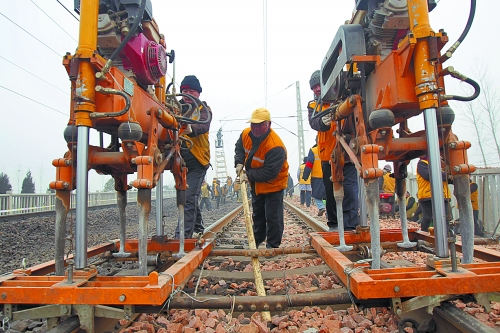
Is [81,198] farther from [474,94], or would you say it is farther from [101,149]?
[474,94]

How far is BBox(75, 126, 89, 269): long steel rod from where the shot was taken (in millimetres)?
2035

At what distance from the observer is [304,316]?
2.10m

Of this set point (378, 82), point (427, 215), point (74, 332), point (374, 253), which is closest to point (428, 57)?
point (378, 82)

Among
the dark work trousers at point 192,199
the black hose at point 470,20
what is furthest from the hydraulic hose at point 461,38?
Answer: the dark work trousers at point 192,199

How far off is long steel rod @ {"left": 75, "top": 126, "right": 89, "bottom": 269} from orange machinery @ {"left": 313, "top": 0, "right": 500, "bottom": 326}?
1527mm

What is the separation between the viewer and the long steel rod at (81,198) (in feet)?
6.68

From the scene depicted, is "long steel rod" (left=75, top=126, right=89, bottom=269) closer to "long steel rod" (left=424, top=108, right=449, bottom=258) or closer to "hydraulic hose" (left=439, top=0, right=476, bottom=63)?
"long steel rod" (left=424, top=108, right=449, bottom=258)

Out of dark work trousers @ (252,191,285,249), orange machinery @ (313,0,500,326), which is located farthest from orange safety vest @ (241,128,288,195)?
orange machinery @ (313,0,500,326)

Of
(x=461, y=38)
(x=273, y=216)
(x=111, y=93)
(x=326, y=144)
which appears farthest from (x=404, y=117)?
(x=111, y=93)

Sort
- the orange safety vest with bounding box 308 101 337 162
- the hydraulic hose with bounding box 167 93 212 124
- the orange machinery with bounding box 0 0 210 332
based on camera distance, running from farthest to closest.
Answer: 1. the orange safety vest with bounding box 308 101 337 162
2. the hydraulic hose with bounding box 167 93 212 124
3. the orange machinery with bounding box 0 0 210 332

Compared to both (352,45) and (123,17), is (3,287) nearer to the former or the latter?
(123,17)

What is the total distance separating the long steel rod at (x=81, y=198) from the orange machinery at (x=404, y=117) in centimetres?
153

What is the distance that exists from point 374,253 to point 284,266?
129 centimetres

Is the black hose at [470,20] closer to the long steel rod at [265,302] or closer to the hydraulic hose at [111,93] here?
the long steel rod at [265,302]
